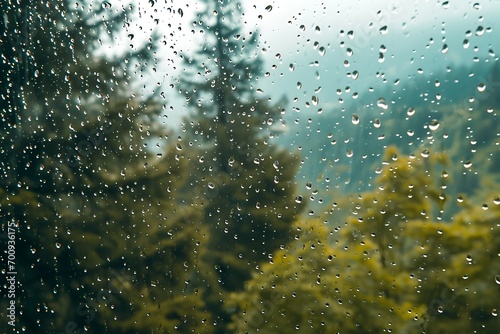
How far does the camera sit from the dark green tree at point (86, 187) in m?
1.60

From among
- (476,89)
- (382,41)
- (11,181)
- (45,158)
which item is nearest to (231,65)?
(382,41)

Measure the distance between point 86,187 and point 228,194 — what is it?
64 centimetres

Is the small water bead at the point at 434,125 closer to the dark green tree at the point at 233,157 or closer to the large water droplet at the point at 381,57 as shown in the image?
the large water droplet at the point at 381,57

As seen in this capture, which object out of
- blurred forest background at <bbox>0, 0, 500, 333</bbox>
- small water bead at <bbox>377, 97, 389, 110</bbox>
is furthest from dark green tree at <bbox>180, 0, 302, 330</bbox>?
small water bead at <bbox>377, 97, 389, 110</bbox>

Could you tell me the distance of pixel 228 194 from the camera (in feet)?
4.79

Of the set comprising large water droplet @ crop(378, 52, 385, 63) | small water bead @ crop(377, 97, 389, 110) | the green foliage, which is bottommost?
the green foliage

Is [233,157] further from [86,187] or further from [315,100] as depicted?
[86,187]

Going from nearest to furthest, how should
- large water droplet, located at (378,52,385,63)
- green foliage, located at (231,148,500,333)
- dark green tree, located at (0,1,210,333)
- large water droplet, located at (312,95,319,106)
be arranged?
green foliage, located at (231,148,500,333) < large water droplet, located at (378,52,385,63) < large water droplet, located at (312,95,319,106) < dark green tree, located at (0,1,210,333)

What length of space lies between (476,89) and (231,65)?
0.64 metres

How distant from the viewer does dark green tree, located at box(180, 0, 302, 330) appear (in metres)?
1.37

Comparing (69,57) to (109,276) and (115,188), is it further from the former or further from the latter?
(109,276)

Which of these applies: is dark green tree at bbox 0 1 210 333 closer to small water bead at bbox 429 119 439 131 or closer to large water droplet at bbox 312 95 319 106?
large water droplet at bbox 312 95 319 106

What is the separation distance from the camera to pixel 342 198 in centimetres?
124

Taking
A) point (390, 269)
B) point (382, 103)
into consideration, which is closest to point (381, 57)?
point (382, 103)
